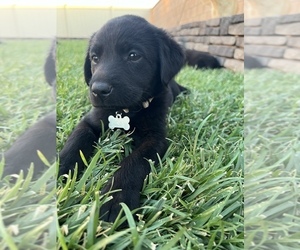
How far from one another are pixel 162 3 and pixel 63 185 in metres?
0.58

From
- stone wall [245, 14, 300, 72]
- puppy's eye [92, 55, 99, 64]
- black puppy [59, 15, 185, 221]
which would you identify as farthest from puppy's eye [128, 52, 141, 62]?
stone wall [245, 14, 300, 72]

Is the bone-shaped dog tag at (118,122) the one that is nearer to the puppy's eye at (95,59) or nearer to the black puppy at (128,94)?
the black puppy at (128,94)

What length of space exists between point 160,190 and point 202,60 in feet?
2.01

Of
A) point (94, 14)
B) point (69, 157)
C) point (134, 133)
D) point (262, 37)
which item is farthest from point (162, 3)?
point (69, 157)

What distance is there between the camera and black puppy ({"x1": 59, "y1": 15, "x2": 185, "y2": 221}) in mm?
966

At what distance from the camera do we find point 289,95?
1.00m

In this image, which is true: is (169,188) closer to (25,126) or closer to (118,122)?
(118,122)

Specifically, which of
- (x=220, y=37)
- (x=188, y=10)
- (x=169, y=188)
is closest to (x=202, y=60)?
(x=220, y=37)

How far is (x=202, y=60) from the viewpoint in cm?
137

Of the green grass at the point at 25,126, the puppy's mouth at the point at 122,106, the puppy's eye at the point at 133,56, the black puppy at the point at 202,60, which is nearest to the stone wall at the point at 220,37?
the black puppy at the point at 202,60

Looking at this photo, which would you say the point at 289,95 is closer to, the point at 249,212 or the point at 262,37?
the point at 262,37

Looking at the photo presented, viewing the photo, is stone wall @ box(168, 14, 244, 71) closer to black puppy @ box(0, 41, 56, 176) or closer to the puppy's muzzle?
the puppy's muzzle

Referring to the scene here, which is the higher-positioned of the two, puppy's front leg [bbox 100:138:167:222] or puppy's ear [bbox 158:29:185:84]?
puppy's ear [bbox 158:29:185:84]

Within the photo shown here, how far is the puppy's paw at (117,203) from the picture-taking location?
0.85 m
